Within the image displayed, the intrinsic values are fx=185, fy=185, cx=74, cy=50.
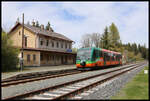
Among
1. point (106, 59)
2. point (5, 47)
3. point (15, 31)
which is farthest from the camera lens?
point (15, 31)

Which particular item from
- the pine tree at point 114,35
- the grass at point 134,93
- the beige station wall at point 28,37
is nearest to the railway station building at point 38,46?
the beige station wall at point 28,37

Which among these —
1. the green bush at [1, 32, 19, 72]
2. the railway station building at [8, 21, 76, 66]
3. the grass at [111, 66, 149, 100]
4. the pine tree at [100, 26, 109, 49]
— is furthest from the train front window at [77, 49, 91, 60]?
the pine tree at [100, 26, 109, 49]

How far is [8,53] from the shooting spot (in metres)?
19.7

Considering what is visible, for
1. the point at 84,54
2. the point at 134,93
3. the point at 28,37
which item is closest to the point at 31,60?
the point at 28,37

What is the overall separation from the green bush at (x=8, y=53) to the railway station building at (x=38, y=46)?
7370 millimetres

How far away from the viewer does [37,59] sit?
3011cm

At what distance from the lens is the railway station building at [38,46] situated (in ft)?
97.1

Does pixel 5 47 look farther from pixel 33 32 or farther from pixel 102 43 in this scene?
pixel 102 43

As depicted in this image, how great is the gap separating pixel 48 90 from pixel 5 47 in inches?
493

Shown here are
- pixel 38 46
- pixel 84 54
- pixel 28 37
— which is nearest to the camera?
pixel 84 54

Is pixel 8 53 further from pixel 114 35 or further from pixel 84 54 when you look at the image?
pixel 114 35

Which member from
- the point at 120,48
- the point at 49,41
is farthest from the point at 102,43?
the point at 49,41

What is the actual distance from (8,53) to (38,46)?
14.1 m

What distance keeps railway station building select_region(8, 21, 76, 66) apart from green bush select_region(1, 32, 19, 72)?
7.37 meters
